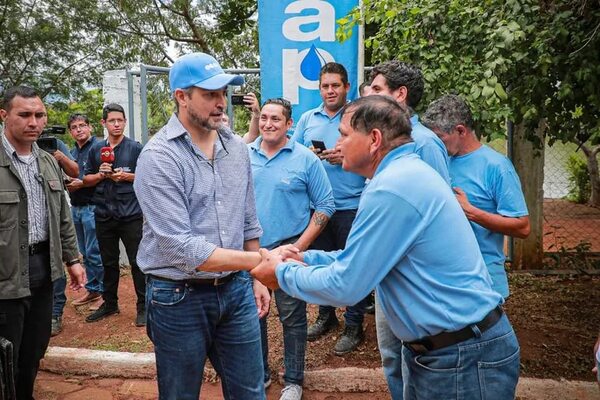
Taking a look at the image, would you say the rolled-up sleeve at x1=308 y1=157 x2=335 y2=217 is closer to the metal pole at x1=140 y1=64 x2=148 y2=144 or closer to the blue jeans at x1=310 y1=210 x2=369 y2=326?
the blue jeans at x1=310 y1=210 x2=369 y2=326

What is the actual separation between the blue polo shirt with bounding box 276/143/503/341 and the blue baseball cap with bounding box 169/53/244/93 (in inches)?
34.3

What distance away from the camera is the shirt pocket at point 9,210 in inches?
134

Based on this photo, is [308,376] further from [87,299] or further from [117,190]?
[87,299]

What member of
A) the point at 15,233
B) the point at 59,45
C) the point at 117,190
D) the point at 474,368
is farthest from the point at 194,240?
the point at 59,45

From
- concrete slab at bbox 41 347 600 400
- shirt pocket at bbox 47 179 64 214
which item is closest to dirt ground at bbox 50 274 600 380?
concrete slab at bbox 41 347 600 400

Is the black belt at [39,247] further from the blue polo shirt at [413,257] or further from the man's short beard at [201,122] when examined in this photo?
the blue polo shirt at [413,257]

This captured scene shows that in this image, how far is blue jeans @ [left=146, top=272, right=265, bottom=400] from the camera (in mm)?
2602

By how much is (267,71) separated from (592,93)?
2855 mm

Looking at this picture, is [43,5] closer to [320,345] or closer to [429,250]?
[320,345]

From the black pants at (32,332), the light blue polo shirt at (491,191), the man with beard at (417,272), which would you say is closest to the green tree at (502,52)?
the light blue polo shirt at (491,191)

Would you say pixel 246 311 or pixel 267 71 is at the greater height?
pixel 267 71

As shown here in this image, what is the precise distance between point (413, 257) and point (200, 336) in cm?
111

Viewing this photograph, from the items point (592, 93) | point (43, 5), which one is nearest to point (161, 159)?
point (592, 93)

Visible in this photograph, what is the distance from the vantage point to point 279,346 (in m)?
4.80
